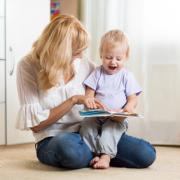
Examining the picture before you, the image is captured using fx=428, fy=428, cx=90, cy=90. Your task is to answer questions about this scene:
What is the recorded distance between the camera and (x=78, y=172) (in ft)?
5.91

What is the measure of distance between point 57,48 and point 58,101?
25 cm

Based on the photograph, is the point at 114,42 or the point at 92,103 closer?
the point at 92,103

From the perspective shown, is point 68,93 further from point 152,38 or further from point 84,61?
point 152,38

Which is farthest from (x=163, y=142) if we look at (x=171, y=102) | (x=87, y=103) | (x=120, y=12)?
(x=87, y=103)

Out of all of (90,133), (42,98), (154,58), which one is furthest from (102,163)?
(154,58)

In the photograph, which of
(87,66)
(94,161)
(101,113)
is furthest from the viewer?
(87,66)

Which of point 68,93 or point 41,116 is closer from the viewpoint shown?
point 41,116

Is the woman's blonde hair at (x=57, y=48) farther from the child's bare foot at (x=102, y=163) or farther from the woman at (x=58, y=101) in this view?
the child's bare foot at (x=102, y=163)

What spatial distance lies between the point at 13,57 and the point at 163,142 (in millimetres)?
1087

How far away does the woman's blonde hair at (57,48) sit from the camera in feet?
5.98

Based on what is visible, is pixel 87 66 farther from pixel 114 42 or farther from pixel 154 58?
pixel 154 58

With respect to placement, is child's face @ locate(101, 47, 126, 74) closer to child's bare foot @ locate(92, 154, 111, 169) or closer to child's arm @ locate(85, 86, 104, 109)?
child's arm @ locate(85, 86, 104, 109)

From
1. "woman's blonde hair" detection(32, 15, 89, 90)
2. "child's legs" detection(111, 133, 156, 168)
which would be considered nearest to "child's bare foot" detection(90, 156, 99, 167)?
"child's legs" detection(111, 133, 156, 168)

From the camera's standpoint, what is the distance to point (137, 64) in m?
2.77
